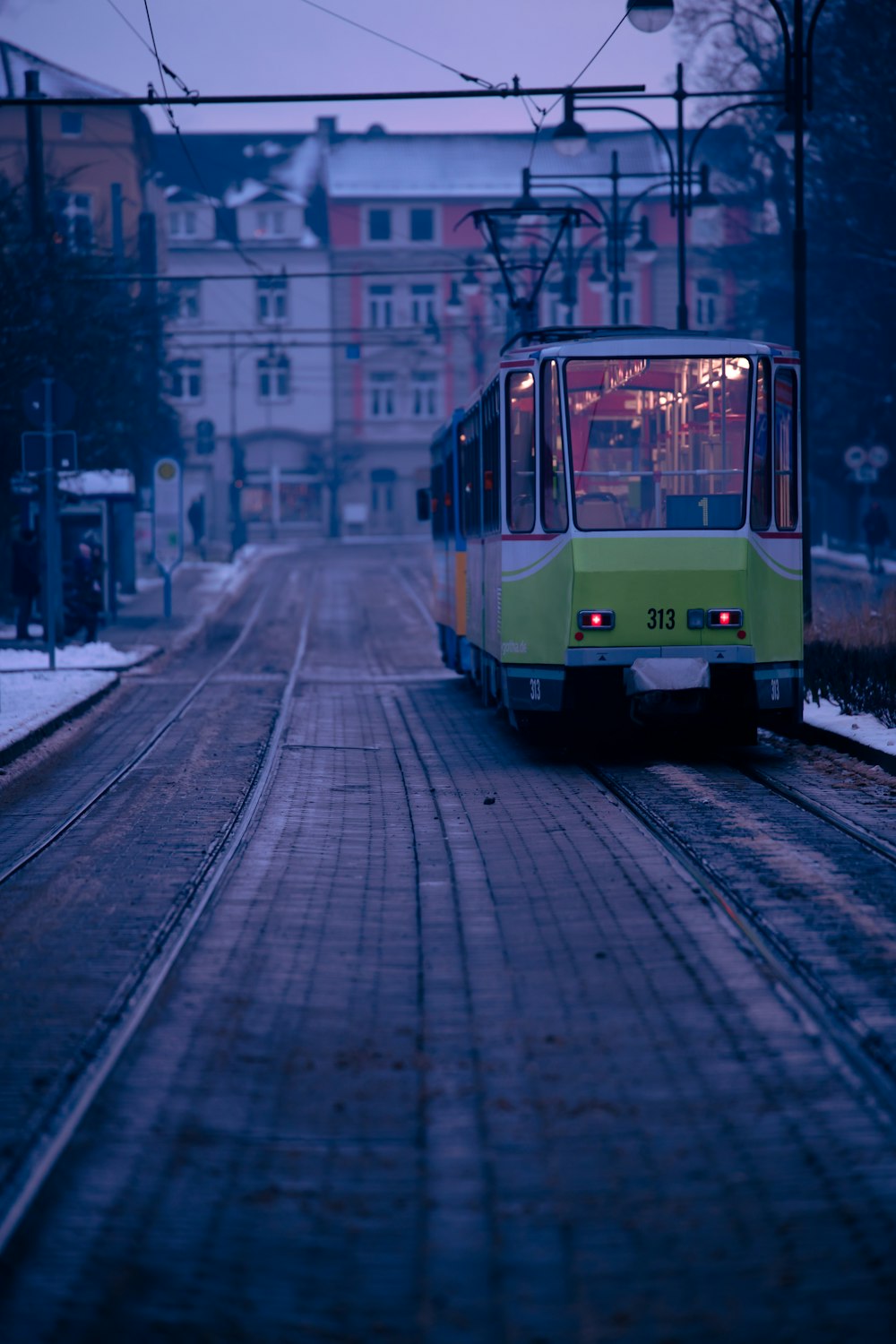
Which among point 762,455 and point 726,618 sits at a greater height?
point 762,455

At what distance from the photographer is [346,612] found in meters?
39.2

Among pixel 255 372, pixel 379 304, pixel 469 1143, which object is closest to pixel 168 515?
pixel 469 1143

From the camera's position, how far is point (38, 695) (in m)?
19.8

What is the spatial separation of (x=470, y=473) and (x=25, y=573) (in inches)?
483

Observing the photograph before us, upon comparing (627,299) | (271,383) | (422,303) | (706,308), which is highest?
(422,303)

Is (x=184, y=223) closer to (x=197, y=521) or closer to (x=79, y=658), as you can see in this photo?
(x=197, y=521)

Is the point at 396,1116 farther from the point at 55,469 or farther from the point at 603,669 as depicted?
the point at 55,469

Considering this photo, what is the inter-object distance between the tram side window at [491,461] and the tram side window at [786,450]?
2204 millimetres

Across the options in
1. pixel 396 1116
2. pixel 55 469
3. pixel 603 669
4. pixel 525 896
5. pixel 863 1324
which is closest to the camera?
pixel 863 1324

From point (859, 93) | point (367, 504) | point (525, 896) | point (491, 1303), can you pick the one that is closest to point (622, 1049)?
point (491, 1303)

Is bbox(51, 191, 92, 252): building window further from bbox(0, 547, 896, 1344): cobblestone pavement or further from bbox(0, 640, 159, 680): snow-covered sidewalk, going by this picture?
bbox(0, 547, 896, 1344): cobblestone pavement

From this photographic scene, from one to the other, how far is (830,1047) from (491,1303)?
7.12 feet

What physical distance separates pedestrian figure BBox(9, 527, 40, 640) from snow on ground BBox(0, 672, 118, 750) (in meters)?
5.38

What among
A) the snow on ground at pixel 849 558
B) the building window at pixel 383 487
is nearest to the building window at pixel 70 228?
the snow on ground at pixel 849 558
